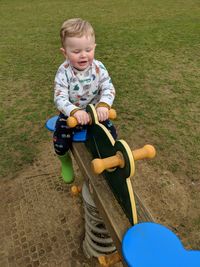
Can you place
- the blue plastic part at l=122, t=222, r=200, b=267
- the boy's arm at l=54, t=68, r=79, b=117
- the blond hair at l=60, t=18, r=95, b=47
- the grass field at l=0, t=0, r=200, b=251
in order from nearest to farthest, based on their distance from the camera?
the blue plastic part at l=122, t=222, r=200, b=267 < the blond hair at l=60, t=18, r=95, b=47 < the boy's arm at l=54, t=68, r=79, b=117 < the grass field at l=0, t=0, r=200, b=251

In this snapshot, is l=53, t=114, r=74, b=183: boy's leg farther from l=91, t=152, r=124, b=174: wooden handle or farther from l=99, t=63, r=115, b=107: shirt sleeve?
l=91, t=152, r=124, b=174: wooden handle

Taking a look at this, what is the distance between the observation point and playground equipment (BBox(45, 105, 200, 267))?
1.41 m

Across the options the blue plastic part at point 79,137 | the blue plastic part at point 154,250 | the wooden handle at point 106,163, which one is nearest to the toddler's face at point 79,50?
the blue plastic part at point 79,137

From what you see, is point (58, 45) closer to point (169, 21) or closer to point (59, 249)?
point (169, 21)

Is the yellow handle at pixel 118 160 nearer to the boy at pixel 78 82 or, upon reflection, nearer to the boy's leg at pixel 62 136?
the boy at pixel 78 82

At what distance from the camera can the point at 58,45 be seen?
6215 millimetres

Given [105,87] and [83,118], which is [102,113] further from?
[105,87]

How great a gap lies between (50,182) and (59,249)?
0.73 metres

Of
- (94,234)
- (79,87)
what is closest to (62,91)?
(79,87)

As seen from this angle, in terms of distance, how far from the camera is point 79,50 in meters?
1.95

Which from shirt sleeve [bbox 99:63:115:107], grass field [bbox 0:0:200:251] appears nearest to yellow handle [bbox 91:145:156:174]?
shirt sleeve [bbox 99:63:115:107]

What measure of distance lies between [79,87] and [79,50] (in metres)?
0.27

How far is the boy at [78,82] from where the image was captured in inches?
75.2

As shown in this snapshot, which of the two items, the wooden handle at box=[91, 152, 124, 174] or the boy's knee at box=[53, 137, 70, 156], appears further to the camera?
the boy's knee at box=[53, 137, 70, 156]
